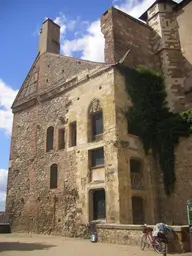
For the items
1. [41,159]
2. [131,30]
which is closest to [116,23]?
[131,30]

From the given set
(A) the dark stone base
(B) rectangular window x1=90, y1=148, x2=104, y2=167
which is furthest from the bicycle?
(A) the dark stone base

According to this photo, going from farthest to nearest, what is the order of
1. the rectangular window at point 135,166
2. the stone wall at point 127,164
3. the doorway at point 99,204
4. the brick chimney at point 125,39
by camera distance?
1. the brick chimney at point 125,39
2. the rectangular window at point 135,166
3. the doorway at point 99,204
4. the stone wall at point 127,164

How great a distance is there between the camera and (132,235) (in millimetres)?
10219

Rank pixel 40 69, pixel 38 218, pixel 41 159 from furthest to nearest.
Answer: pixel 40 69, pixel 41 159, pixel 38 218

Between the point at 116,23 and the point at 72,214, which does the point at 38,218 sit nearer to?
the point at 72,214

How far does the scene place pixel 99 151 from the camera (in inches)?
583

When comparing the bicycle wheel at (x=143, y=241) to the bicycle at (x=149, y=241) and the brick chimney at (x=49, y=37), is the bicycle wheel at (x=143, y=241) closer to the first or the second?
the bicycle at (x=149, y=241)

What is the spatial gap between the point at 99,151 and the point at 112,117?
6.54 feet

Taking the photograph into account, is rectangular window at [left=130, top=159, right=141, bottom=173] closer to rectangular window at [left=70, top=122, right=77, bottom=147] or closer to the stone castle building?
the stone castle building

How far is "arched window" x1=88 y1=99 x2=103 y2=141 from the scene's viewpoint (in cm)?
1540

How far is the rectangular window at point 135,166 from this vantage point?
14453 mm

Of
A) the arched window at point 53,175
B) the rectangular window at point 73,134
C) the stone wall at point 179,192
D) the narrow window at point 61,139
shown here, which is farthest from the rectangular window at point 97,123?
the stone wall at point 179,192

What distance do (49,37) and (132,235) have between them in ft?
55.3

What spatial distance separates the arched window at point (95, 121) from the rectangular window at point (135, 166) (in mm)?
2314
